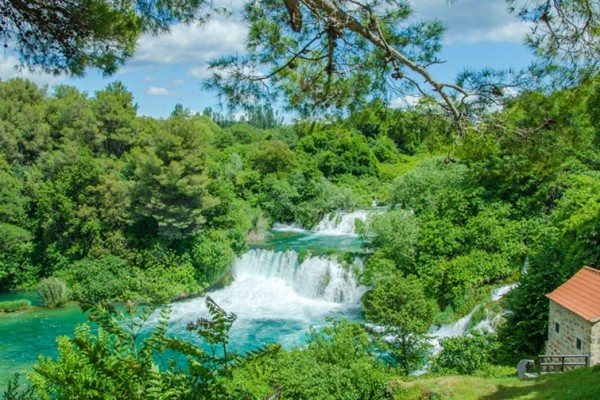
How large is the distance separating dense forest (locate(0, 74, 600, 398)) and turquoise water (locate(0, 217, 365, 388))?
119 cm

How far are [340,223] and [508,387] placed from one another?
67.5 feet

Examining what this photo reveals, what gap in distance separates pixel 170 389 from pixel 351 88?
13.5 feet

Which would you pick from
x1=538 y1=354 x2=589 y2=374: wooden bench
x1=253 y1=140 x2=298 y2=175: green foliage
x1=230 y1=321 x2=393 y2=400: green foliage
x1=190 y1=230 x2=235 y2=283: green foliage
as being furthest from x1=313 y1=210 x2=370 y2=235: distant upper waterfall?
x1=538 y1=354 x2=589 y2=374: wooden bench

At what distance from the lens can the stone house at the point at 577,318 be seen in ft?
34.4

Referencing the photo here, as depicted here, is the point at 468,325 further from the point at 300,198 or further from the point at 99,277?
the point at 300,198

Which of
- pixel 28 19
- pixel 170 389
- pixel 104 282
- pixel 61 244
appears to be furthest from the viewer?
pixel 61 244

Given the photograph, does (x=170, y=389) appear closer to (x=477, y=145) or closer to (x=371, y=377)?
(x=477, y=145)

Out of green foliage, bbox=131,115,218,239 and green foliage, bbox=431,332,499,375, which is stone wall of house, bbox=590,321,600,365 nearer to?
green foliage, bbox=431,332,499,375

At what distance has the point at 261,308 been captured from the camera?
66.9 ft

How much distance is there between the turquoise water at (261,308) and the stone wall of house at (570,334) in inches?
266

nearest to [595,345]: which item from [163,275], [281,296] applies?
[281,296]

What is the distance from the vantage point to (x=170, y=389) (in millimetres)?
3982

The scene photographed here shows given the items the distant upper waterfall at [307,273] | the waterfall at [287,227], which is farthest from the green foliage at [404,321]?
the waterfall at [287,227]

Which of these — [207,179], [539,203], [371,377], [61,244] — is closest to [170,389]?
[371,377]
